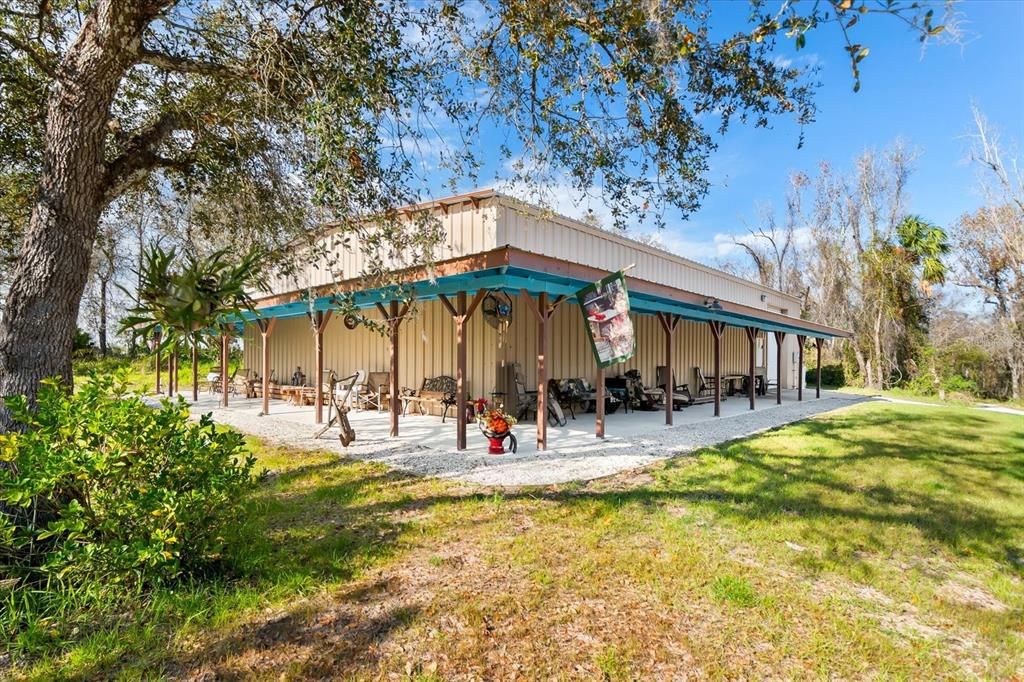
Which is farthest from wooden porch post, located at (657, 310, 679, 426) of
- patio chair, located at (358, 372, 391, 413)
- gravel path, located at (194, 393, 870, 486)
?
patio chair, located at (358, 372, 391, 413)

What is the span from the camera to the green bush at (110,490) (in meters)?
2.51

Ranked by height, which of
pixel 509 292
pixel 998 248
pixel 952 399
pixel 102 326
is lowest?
pixel 952 399

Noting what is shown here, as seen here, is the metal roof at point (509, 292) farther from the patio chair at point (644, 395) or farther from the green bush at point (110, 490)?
the patio chair at point (644, 395)

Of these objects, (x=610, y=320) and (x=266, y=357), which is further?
(x=266, y=357)

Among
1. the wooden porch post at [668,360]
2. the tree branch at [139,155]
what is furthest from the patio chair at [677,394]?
the tree branch at [139,155]

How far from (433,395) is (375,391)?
2209 mm

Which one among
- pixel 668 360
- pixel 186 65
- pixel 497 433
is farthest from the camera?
pixel 668 360

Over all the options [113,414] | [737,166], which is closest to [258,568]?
[113,414]

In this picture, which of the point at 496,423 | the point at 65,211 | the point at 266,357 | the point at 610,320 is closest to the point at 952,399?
the point at 610,320

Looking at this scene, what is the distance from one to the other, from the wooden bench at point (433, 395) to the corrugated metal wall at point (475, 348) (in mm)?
231

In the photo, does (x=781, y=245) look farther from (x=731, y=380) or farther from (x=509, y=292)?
(x=509, y=292)

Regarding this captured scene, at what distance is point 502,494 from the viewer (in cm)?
483

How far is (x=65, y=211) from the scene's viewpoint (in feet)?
11.3

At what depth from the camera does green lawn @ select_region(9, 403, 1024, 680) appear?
229cm
